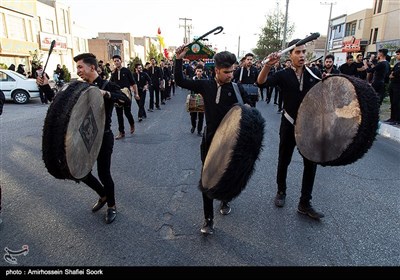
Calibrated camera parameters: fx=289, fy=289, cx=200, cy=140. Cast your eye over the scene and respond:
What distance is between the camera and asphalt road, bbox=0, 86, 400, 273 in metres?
2.63

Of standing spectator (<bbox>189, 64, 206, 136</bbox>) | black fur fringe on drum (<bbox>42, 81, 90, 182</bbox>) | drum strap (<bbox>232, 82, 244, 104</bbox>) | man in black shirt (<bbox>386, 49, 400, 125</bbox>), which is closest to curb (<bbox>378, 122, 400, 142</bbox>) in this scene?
man in black shirt (<bbox>386, 49, 400, 125</bbox>)

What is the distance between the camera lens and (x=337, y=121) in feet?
8.90

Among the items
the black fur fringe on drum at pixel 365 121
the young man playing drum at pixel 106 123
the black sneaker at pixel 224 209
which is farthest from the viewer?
the black sneaker at pixel 224 209

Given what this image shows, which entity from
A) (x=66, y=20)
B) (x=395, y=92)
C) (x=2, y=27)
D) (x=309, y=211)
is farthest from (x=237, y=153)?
(x=66, y=20)

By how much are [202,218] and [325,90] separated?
1908mm

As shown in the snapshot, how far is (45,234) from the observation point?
9.76 feet

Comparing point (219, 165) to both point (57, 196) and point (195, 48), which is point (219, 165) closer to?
point (57, 196)

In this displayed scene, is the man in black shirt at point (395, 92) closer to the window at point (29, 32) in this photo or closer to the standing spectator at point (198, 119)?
the standing spectator at point (198, 119)

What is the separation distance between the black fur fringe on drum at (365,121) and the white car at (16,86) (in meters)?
14.6

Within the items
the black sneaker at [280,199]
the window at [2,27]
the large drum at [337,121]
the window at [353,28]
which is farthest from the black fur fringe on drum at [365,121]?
the window at [353,28]

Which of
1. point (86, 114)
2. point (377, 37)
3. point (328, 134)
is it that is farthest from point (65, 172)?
point (377, 37)

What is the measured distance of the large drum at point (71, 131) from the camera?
2.23 metres

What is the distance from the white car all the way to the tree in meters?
32.7

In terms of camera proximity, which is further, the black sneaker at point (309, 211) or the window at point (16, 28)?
the window at point (16, 28)
